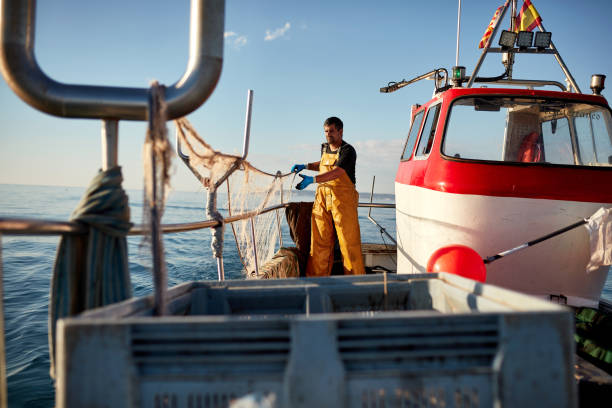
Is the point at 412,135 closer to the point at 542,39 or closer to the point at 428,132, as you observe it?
the point at 428,132

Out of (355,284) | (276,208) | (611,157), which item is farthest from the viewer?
(276,208)

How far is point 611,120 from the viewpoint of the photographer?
3.32m

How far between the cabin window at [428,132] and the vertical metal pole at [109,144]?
10.1 ft

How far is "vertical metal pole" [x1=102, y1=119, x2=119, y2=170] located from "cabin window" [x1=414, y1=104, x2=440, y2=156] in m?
3.07

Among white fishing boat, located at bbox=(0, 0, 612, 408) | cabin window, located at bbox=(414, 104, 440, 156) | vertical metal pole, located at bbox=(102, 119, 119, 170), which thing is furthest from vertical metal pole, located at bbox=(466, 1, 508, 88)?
vertical metal pole, located at bbox=(102, 119, 119, 170)

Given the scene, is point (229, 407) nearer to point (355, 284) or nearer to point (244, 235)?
point (355, 284)

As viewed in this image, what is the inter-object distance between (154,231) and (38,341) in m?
5.12

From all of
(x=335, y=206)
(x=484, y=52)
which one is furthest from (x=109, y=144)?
(x=484, y=52)

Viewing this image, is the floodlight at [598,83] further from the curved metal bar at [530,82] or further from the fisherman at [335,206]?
the fisherman at [335,206]

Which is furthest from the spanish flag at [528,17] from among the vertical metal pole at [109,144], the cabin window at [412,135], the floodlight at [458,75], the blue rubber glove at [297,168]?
the vertical metal pole at [109,144]

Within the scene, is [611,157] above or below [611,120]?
below

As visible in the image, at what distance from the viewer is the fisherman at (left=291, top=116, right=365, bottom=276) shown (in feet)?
14.4

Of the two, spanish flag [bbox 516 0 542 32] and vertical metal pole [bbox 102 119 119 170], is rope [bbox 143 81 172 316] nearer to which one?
vertical metal pole [bbox 102 119 119 170]

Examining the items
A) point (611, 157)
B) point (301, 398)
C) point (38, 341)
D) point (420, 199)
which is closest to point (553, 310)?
point (301, 398)
